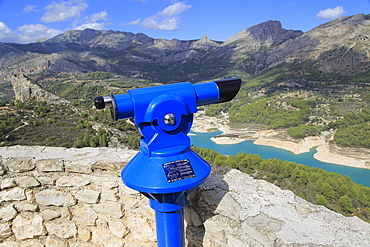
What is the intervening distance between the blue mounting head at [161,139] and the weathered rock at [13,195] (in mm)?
1629

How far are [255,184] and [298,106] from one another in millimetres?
46520

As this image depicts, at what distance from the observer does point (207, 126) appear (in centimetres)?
4416

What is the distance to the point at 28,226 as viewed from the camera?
8.19ft

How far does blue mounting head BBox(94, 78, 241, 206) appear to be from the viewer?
51.5 inches

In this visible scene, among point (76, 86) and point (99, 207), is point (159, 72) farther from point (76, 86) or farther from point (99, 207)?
point (99, 207)

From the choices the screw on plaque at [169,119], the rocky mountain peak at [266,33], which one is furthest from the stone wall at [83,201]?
the rocky mountain peak at [266,33]

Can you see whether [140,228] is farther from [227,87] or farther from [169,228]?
[227,87]

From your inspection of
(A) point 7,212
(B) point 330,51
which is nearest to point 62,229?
(A) point 7,212

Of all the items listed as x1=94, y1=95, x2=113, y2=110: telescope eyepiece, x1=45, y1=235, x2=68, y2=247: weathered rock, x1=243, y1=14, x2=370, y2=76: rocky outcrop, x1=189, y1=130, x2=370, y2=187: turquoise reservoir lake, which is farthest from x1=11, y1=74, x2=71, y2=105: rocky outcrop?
x1=243, y1=14, x2=370, y2=76: rocky outcrop

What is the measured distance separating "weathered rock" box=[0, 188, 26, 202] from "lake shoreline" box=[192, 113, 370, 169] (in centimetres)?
3043

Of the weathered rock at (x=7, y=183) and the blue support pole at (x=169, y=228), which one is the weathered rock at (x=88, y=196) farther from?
the blue support pole at (x=169, y=228)

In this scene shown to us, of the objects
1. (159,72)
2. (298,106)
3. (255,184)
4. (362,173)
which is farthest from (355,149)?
(159,72)

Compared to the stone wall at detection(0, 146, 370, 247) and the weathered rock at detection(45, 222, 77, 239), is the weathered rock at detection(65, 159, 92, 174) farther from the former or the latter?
the weathered rock at detection(45, 222, 77, 239)

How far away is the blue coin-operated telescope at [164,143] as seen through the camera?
51.6 inches
